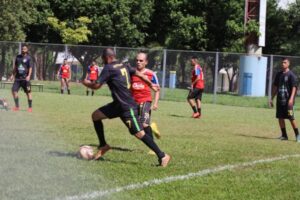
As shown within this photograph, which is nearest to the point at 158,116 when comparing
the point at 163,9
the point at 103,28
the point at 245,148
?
the point at 245,148

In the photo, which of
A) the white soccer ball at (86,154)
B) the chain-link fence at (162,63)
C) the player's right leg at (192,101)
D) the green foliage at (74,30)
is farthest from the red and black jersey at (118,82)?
the green foliage at (74,30)

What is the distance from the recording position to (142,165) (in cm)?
873

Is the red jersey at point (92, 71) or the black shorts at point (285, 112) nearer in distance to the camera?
the black shorts at point (285, 112)

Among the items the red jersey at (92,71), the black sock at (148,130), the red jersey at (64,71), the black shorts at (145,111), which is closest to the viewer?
the black sock at (148,130)

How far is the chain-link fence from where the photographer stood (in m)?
30.6

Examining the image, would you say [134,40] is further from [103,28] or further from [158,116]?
[158,116]

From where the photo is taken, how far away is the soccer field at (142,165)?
687 cm

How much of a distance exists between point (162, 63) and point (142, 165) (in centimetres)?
2254

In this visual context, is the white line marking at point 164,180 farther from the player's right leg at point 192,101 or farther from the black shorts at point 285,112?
the player's right leg at point 192,101

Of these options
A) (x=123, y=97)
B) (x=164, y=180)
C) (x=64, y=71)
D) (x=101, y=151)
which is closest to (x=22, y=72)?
(x=101, y=151)

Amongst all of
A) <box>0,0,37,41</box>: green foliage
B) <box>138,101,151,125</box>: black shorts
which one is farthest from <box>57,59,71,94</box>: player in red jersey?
<box>138,101,151,125</box>: black shorts

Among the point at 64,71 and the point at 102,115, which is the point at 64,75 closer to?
the point at 64,71

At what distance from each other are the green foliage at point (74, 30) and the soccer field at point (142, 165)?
2768 cm

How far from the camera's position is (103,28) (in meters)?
44.2
